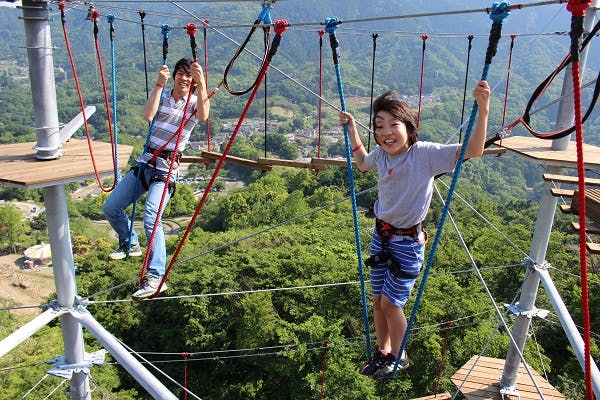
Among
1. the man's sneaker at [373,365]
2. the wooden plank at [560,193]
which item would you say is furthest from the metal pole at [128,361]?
the wooden plank at [560,193]

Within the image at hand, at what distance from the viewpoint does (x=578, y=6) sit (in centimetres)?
177

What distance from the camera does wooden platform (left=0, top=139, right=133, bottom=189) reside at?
3.15m

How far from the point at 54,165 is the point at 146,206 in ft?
2.38

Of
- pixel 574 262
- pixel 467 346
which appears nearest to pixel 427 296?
pixel 467 346

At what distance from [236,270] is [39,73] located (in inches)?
479

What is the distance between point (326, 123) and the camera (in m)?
85.6

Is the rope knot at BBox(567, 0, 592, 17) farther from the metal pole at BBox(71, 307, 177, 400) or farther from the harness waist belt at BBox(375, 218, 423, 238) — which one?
the metal pole at BBox(71, 307, 177, 400)

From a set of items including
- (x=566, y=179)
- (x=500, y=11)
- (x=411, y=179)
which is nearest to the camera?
(x=500, y=11)

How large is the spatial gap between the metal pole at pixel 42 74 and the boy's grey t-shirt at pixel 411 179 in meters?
2.38

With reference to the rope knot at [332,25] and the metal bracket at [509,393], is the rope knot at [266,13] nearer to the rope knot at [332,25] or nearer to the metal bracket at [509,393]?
the rope knot at [332,25]

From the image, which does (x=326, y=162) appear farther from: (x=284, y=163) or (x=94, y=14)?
(x=94, y=14)

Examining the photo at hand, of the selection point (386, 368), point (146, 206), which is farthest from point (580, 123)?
point (146, 206)

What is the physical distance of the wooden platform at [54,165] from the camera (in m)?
3.15

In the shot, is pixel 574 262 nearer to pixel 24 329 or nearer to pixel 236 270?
pixel 236 270
